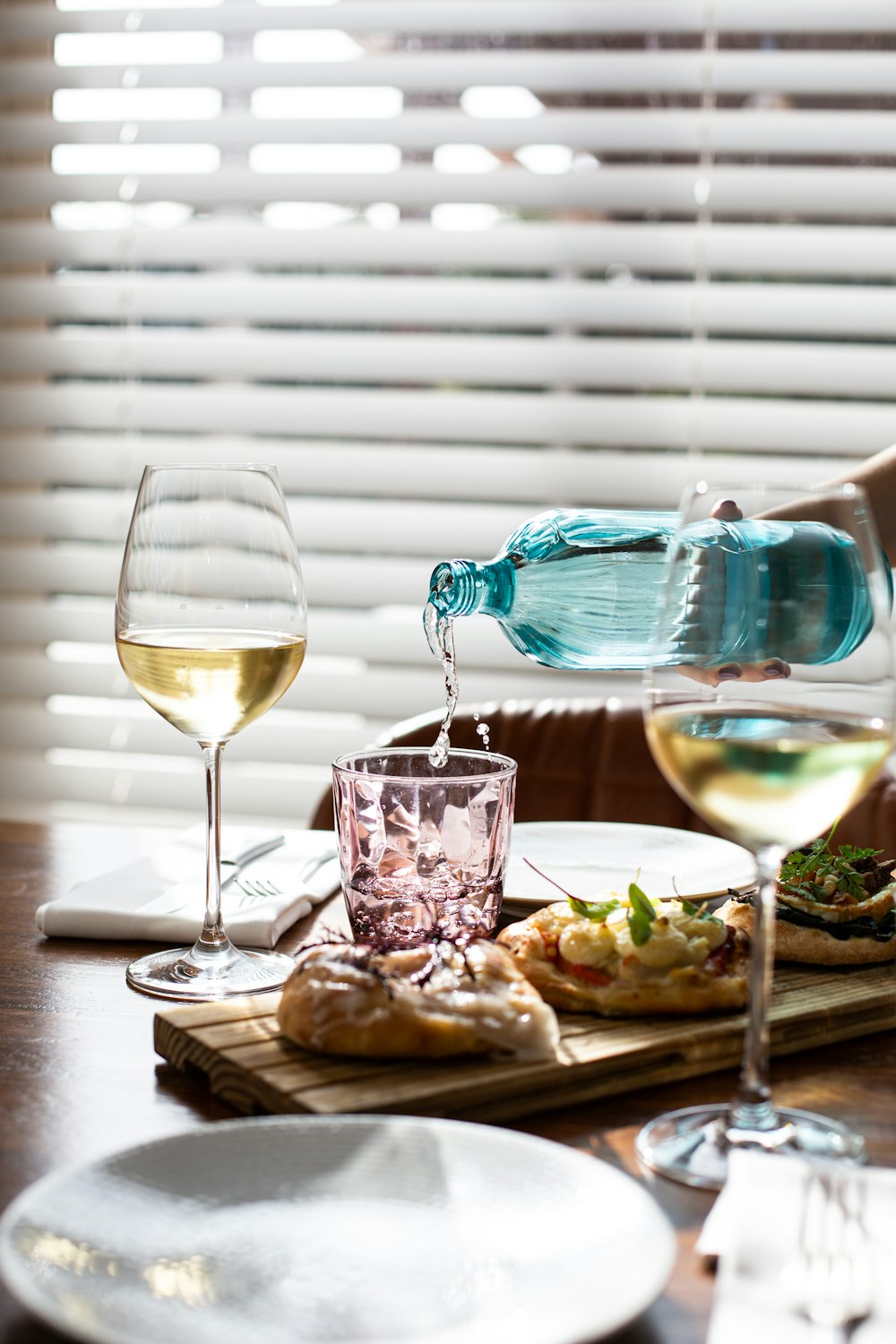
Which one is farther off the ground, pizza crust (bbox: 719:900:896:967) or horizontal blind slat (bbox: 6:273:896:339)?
horizontal blind slat (bbox: 6:273:896:339)

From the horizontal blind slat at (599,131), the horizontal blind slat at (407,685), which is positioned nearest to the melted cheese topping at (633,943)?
the horizontal blind slat at (407,685)

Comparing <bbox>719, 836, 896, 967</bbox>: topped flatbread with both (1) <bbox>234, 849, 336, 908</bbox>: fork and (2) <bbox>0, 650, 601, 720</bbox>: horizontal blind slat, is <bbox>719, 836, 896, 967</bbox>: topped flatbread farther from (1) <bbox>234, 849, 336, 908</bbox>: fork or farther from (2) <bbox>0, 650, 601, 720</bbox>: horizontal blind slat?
(2) <bbox>0, 650, 601, 720</bbox>: horizontal blind slat

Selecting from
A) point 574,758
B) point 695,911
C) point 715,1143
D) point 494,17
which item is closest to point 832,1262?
point 715,1143

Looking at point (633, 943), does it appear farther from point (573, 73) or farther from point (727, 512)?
point (573, 73)

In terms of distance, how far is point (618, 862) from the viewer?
1147mm

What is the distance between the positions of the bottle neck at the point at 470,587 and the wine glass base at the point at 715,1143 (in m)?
0.48

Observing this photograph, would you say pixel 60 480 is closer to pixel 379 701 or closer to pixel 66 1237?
pixel 379 701

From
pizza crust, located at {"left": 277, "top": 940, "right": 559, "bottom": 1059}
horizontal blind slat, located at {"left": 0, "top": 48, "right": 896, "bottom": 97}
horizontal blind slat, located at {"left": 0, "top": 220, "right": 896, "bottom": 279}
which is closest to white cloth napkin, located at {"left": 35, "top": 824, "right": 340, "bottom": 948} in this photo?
pizza crust, located at {"left": 277, "top": 940, "right": 559, "bottom": 1059}

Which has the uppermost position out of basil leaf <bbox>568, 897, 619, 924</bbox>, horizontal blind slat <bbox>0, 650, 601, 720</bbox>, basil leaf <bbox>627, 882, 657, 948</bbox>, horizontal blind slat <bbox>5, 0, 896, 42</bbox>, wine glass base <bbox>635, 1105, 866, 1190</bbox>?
horizontal blind slat <bbox>5, 0, 896, 42</bbox>

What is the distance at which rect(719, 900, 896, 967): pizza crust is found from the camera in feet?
3.08

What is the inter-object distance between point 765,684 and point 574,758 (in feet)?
3.64

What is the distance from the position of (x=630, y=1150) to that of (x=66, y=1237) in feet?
0.87

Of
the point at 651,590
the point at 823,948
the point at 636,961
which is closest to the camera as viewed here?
the point at 636,961

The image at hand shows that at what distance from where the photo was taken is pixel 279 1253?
56 centimetres
